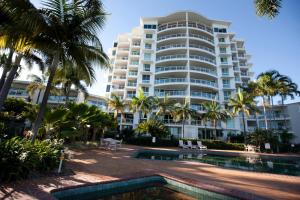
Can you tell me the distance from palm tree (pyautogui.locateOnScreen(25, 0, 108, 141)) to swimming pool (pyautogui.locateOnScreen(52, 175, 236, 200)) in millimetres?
3481

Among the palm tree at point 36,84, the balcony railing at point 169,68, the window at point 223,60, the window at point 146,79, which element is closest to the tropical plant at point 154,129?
the window at point 146,79

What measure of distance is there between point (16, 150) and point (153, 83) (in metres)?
40.1

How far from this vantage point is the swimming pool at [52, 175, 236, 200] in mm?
6082

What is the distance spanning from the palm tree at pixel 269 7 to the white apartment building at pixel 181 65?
32412 millimetres

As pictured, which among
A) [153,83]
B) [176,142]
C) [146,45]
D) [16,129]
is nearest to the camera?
[16,129]

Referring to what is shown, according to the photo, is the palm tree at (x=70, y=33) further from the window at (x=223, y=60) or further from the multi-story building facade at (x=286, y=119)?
the multi-story building facade at (x=286, y=119)

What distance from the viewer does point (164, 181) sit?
27.0 ft

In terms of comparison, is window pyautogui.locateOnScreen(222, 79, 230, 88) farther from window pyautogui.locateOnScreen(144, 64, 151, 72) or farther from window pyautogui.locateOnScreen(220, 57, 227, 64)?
window pyautogui.locateOnScreen(144, 64, 151, 72)

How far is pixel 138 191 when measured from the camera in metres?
7.09

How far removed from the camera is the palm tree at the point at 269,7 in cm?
783

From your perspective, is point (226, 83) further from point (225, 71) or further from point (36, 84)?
point (36, 84)

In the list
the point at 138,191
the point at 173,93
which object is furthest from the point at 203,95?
the point at 138,191

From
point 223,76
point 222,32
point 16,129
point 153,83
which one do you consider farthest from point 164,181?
point 222,32

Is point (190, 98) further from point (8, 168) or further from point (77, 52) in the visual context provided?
point (8, 168)
